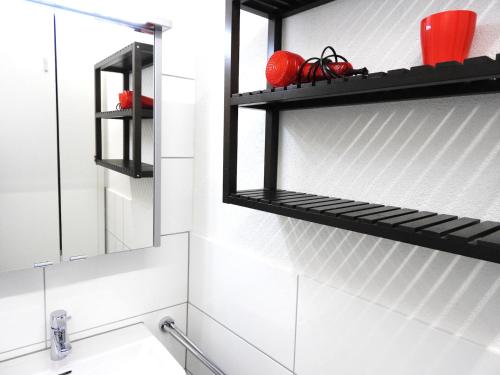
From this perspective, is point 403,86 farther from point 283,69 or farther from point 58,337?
point 58,337

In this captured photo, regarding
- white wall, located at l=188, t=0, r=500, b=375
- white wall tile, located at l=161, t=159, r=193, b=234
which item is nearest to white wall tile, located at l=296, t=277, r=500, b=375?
white wall, located at l=188, t=0, r=500, b=375

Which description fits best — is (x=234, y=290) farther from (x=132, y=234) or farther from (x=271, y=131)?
(x=271, y=131)

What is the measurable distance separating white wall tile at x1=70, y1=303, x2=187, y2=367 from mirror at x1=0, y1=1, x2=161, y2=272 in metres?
0.27

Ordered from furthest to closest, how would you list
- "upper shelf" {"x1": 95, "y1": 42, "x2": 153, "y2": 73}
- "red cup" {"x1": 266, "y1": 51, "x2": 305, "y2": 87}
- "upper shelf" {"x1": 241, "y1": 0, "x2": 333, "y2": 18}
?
"upper shelf" {"x1": 95, "y1": 42, "x2": 153, "y2": 73}, "upper shelf" {"x1": 241, "y1": 0, "x2": 333, "y2": 18}, "red cup" {"x1": 266, "y1": 51, "x2": 305, "y2": 87}

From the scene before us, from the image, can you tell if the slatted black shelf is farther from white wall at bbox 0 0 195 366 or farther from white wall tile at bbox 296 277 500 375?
white wall tile at bbox 296 277 500 375

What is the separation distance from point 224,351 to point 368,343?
602 millimetres

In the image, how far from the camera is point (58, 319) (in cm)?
107

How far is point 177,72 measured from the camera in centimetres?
129

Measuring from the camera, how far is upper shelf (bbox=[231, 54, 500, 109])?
1.55ft

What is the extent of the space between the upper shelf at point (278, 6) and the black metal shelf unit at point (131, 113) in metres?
0.45

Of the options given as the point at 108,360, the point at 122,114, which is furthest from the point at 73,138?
the point at 108,360

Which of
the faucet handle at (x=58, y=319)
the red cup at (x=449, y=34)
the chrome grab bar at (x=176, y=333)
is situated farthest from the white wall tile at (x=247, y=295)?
the red cup at (x=449, y=34)

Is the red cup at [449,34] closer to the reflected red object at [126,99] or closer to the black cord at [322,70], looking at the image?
the black cord at [322,70]

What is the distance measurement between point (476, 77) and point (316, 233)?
530 mm
